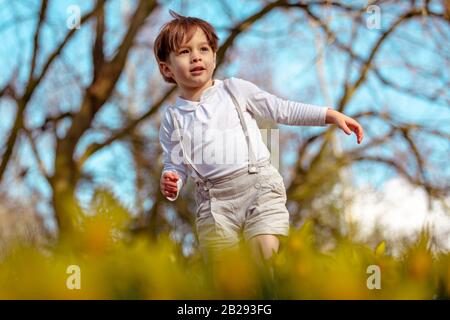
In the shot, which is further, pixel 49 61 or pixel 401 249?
pixel 49 61

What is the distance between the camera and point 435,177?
5914mm

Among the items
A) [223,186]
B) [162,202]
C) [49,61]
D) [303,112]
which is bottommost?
[223,186]

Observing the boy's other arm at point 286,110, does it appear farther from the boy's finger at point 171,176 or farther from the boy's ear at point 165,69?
the boy's finger at point 171,176

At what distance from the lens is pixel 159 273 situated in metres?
0.61

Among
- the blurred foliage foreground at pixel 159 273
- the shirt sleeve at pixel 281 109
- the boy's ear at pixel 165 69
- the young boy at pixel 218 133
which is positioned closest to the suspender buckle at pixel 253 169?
the young boy at pixel 218 133

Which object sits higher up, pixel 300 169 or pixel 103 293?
pixel 300 169

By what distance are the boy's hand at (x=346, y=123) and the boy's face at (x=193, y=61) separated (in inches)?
13.7

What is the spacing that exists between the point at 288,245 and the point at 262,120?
1.28 metres

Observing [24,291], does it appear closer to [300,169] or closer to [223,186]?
[223,186]

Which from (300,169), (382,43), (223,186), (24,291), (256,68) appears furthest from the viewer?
(300,169)

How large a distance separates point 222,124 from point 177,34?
28cm

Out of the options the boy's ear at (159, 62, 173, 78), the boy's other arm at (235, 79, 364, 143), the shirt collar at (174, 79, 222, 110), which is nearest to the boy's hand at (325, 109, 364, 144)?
the boy's other arm at (235, 79, 364, 143)

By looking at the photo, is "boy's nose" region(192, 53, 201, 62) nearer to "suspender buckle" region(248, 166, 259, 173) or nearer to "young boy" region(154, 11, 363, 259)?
"young boy" region(154, 11, 363, 259)
